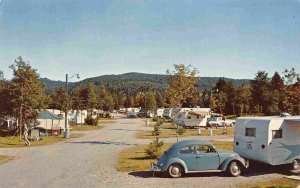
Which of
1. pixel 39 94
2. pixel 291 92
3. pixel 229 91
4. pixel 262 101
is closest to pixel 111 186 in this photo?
pixel 39 94

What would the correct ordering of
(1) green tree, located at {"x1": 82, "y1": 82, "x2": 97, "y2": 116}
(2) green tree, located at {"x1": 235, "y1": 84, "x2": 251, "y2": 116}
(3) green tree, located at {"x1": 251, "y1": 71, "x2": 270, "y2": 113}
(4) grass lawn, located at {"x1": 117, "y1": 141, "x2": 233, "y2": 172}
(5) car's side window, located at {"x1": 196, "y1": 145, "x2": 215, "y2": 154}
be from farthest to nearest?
(2) green tree, located at {"x1": 235, "y1": 84, "x2": 251, "y2": 116} → (3) green tree, located at {"x1": 251, "y1": 71, "x2": 270, "y2": 113} → (1) green tree, located at {"x1": 82, "y1": 82, "x2": 97, "y2": 116} → (4) grass lawn, located at {"x1": 117, "y1": 141, "x2": 233, "y2": 172} → (5) car's side window, located at {"x1": 196, "y1": 145, "x2": 215, "y2": 154}

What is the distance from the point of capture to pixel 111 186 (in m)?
14.1

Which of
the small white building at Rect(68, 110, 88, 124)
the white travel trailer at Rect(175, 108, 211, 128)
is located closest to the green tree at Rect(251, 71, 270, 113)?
the white travel trailer at Rect(175, 108, 211, 128)

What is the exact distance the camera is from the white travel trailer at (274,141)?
1631cm

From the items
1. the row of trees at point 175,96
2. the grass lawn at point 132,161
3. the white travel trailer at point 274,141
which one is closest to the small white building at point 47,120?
the row of trees at point 175,96

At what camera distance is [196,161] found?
15.7 meters

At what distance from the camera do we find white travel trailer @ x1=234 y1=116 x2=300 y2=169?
53.5ft

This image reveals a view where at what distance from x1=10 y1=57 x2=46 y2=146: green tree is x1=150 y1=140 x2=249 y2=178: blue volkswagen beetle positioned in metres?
21.3

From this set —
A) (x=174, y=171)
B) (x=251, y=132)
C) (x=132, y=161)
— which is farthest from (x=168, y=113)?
(x=174, y=171)

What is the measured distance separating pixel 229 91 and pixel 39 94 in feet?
194

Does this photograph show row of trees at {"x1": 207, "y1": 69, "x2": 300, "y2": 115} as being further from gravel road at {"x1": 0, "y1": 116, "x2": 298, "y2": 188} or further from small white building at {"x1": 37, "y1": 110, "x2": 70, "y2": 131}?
gravel road at {"x1": 0, "y1": 116, "x2": 298, "y2": 188}

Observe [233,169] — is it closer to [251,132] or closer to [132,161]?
[251,132]

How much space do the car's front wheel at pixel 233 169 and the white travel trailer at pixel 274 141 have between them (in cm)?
146

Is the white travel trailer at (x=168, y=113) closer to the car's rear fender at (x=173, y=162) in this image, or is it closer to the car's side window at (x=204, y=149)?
the car's side window at (x=204, y=149)
